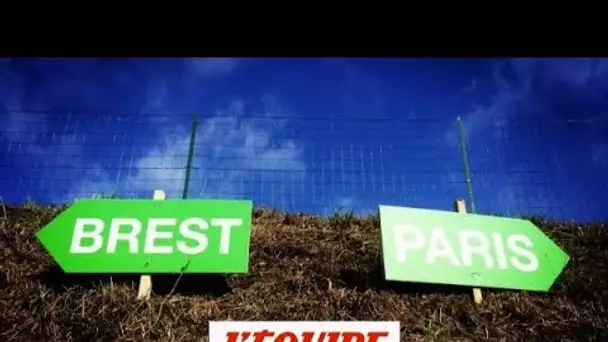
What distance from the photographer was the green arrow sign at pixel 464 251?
5.59 meters

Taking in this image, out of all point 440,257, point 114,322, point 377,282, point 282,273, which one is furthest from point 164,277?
point 440,257

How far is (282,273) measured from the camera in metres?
Result: 6.23

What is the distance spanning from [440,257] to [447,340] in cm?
76

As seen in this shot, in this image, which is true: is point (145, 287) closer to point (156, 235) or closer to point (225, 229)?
point (156, 235)

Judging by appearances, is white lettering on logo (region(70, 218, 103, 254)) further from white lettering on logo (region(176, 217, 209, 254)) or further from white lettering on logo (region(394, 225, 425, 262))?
white lettering on logo (region(394, 225, 425, 262))

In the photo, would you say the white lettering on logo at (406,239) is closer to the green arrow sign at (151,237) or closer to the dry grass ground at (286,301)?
the dry grass ground at (286,301)

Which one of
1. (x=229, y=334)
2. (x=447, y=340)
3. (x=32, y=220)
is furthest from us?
(x=32, y=220)

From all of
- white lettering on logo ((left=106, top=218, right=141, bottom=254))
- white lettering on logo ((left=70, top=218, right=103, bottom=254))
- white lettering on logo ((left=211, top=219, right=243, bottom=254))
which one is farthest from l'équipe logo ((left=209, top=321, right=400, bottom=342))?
white lettering on logo ((left=70, top=218, right=103, bottom=254))

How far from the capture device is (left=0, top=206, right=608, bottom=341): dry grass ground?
535cm

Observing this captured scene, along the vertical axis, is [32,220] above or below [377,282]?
above

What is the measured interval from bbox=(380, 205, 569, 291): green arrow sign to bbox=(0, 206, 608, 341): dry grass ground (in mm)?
305

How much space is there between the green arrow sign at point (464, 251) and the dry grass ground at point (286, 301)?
0.30 meters
